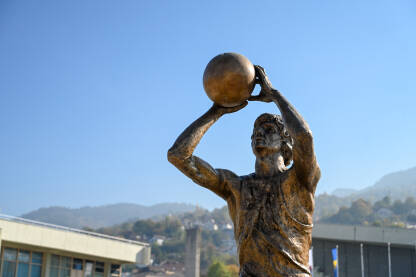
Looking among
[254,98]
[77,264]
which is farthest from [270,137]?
[77,264]

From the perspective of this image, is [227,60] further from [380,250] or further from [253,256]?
[380,250]

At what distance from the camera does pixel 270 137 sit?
18.1 ft

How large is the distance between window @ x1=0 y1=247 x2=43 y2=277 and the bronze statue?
3209cm

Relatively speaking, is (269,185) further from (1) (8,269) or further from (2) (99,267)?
(2) (99,267)

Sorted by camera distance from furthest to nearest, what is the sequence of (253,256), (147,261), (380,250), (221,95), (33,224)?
1. (380,250)
2. (147,261)
3. (33,224)
4. (221,95)
5. (253,256)

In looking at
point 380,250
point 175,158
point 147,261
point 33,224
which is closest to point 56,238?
point 33,224

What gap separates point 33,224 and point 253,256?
33.3 metres

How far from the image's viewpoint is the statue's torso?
4930mm

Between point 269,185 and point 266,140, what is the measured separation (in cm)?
48

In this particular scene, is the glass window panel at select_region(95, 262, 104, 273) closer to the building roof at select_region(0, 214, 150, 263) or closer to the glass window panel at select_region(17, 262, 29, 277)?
the building roof at select_region(0, 214, 150, 263)

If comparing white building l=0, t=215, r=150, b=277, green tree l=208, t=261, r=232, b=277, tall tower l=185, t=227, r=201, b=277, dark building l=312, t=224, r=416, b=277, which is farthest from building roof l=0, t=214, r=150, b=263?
green tree l=208, t=261, r=232, b=277

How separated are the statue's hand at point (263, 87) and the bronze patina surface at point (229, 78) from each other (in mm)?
108

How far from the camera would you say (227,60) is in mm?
5301

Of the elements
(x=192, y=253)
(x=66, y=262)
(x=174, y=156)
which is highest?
(x=192, y=253)
